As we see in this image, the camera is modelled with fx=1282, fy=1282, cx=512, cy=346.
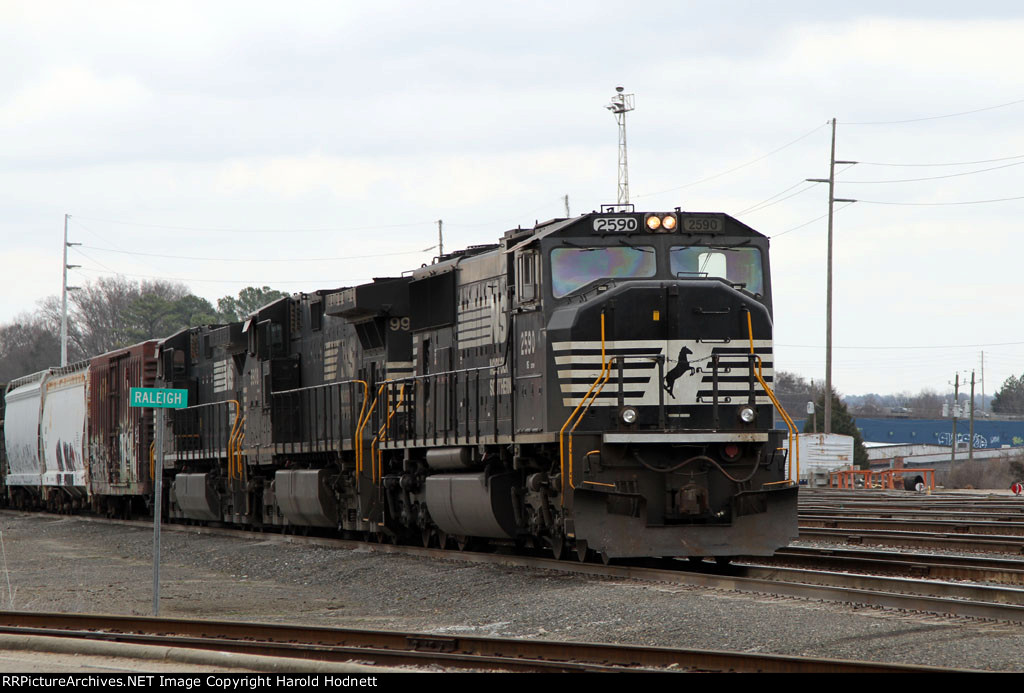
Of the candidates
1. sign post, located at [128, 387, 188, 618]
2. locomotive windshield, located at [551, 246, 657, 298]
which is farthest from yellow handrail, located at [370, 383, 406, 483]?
sign post, located at [128, 387, 188, 618]

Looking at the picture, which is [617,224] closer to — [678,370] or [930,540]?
[678,370]

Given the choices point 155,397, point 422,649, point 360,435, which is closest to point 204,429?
point 360,435

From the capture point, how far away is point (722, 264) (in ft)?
43.7

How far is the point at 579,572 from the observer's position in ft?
43.4

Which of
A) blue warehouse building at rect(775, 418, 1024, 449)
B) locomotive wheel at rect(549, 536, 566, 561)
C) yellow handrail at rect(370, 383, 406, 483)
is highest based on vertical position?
yellow handrail at rect(370, 383, 406, 483)

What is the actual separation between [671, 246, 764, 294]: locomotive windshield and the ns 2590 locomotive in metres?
0.01

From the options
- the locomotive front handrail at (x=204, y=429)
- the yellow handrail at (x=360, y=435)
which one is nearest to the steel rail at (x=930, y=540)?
the yellow handrail at (x=360, y=435)

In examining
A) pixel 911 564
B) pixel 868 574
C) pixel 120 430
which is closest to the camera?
pixel 911 564

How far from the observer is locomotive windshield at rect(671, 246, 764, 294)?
1316 cm

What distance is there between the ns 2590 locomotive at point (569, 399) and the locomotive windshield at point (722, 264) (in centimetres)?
1

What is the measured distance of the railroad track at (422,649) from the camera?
740cm

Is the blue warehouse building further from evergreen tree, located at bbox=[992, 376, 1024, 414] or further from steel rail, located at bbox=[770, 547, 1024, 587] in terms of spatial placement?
steel rail, located at bbox=[770, 547, 1024, 587]

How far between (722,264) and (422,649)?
619 centimetres

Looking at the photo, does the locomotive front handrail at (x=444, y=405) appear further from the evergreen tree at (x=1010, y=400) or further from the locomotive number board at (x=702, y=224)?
the evergreen tree at (x=1010, y=400)
